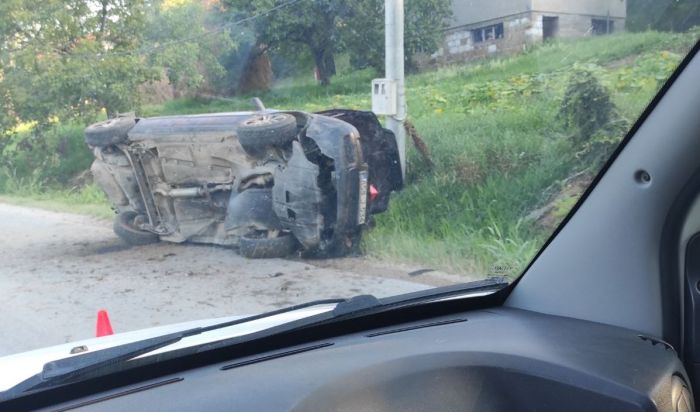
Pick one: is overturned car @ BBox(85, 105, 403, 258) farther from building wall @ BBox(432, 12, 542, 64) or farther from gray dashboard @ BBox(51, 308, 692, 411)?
gray dashboard @ BBox(51, 308, 692, 411)

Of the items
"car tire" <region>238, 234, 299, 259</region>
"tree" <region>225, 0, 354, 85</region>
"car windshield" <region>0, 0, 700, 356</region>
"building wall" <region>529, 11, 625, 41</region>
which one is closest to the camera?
"building wall" <region>529, 11, 625, 41</region>

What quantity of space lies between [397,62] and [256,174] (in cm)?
116

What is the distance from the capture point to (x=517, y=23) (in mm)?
4461

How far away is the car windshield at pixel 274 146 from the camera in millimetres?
4520

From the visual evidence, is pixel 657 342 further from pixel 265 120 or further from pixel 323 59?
pixel 265 120

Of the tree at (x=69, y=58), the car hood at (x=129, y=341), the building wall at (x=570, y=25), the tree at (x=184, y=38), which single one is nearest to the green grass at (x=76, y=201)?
the tree at (x=69, y=58)

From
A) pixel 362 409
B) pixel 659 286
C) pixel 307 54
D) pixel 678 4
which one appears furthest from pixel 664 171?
pixel 307 54

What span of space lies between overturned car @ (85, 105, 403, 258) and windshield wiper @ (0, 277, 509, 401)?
1866 mm

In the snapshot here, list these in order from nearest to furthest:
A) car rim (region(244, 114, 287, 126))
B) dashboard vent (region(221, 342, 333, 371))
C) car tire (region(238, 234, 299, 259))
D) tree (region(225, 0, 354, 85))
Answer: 1. dashboard vent (region(221, 342, 333, 371))
2. tree (region(225, 0, 354, 85))
3. car rim (region(244, 114, 287, 126))
4. car tire (region(238, 234, 299, 259))

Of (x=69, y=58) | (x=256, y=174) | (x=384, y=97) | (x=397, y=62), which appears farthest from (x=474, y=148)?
(x=69, y=58)

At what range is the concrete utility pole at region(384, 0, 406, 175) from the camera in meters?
4.98

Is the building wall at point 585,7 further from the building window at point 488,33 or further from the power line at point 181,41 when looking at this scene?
the power line at point 181,41

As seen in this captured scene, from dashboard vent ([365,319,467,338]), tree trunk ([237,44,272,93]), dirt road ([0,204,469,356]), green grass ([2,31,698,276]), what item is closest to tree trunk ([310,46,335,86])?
green grass ([2,31,698,276])

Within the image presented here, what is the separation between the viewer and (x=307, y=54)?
16.0 feet
